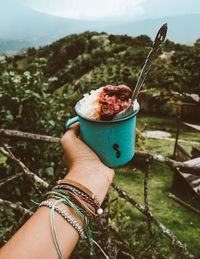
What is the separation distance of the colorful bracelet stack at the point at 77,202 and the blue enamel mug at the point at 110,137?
0.29m

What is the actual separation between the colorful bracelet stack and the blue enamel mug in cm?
29

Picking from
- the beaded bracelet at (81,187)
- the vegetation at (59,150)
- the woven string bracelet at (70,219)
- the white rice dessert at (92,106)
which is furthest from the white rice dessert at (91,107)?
the vegetation at (59,150)

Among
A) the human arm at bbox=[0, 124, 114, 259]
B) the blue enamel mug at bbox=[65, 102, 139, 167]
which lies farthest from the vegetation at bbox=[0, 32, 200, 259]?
the human arm at bbox=[0, 124, 114, 259]

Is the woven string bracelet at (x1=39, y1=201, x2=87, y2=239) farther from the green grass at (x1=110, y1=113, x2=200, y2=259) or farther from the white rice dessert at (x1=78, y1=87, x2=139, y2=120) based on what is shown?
the green grass at (x1=110, y1=113, x2=200, y2=259)

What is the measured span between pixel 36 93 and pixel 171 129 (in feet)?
34.8

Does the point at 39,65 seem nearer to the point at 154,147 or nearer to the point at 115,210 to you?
the point at 115,210

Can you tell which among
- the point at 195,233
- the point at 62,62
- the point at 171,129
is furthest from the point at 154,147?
the point at 62,62

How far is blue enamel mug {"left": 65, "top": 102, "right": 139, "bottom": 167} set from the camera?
1.06 meters

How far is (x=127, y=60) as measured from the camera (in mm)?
15383

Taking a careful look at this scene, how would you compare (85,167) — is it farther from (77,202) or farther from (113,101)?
(113,101)

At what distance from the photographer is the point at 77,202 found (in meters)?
0.89

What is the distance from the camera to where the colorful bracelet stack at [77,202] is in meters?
0.85

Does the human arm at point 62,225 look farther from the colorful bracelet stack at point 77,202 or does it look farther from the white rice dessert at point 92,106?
the white rice dessert at point 92,106

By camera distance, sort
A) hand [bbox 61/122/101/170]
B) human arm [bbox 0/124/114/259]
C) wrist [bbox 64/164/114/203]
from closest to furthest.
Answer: human arm [bbox 0/124/114/259]
wrist [bbox 64/164/114/203]
hand [bbox 61/122/101/170]
